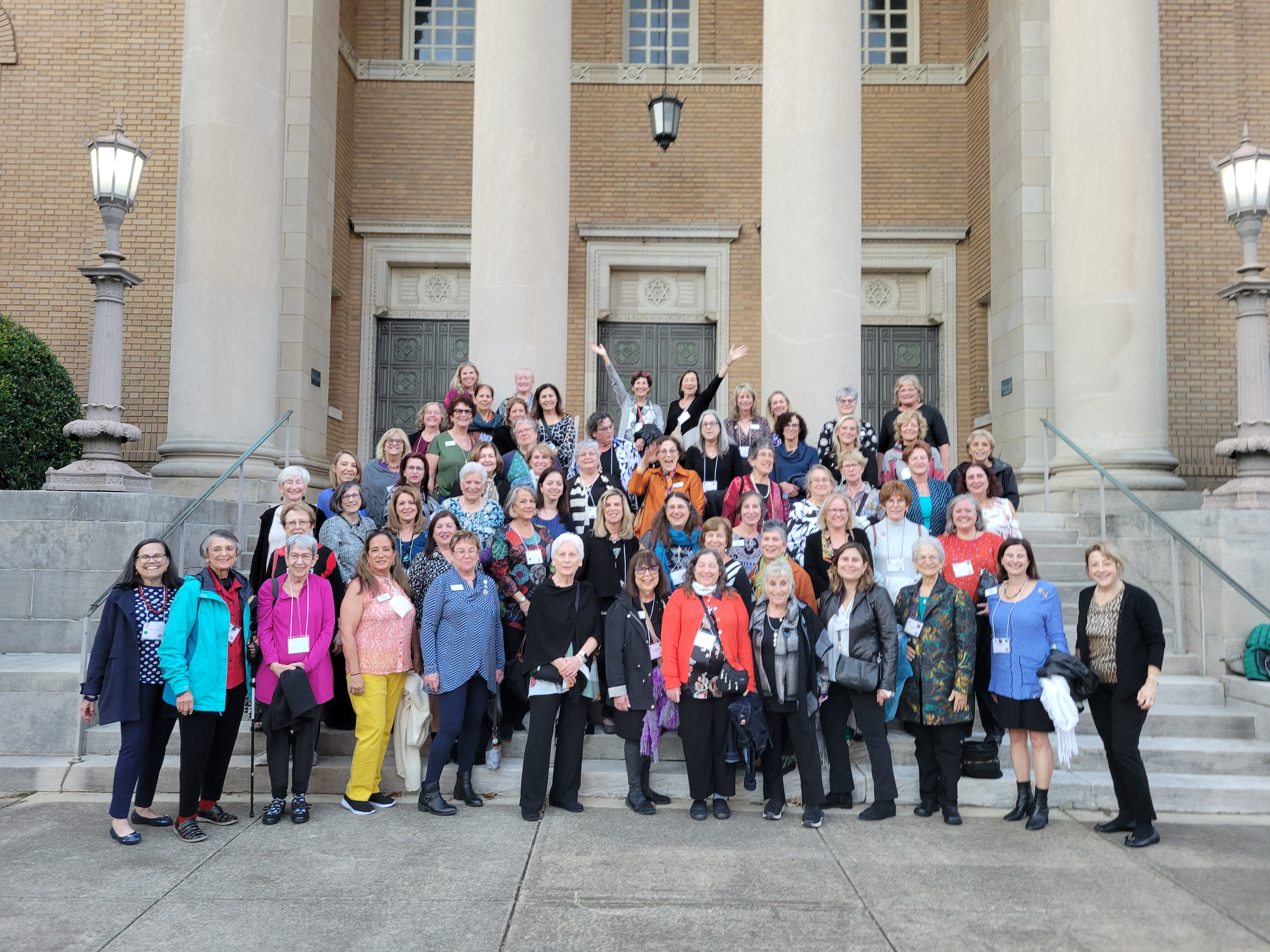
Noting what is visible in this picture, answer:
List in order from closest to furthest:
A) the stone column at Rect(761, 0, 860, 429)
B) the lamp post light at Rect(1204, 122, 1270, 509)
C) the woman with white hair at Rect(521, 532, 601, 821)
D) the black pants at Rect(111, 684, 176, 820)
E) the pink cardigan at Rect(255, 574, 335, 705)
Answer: the black pants at Rect(111, 684, 176, 820) → the pink cardigan at Rect(255, 574, 335, 705) → the woman with white hair at Rect(521, 532, 601, 821) → the lamp post light at Rect(1204, 122, 1270, 509) → the stone column at Rect(761, 0, 860, 429)

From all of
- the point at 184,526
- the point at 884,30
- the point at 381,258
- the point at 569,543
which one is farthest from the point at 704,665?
the point at 884,30

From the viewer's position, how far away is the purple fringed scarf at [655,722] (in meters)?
6.68

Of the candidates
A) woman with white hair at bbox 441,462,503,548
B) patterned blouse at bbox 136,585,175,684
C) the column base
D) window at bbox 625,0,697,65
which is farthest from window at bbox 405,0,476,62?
patterned blouse at bbox 136,585,175,684

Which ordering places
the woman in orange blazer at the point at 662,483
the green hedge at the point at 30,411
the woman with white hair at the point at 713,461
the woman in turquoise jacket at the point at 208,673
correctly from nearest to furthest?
the woman in turquoise jacket at the point at 208,673
the woman in orange blazer at the point at 662,483
the woman with white hair at the point at 713,461
the green hedge at the point at 30,411

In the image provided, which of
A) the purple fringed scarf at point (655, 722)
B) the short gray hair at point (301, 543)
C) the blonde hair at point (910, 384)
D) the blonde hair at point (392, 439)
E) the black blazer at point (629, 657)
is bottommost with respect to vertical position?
the purple fringed scarf at point (655, 722)

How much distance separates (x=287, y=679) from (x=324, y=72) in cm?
1112

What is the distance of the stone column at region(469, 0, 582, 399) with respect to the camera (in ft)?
34.8

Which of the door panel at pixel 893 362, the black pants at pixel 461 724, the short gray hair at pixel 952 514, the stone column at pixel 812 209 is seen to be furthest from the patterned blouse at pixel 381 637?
the door panel at pixel 893 362

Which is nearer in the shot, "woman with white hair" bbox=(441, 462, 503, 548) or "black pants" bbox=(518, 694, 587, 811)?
"black pants" bbox=(518, 694, 587, 811)

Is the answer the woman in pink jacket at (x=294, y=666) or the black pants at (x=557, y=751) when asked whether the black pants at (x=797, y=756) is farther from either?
the woman in pink jacket at (x=294, y=666)

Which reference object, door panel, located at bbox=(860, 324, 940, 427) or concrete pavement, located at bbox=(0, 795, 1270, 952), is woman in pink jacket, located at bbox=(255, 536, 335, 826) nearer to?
concrete pavement, located at bbox=(0, 795, 1270, 952)

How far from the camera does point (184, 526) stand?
9031 mm

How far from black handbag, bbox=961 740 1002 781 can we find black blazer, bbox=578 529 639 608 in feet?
8.46

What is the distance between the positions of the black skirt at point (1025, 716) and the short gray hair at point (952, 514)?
1.28 meters
